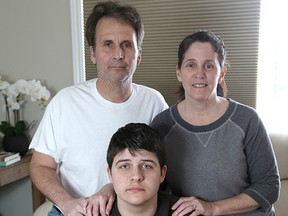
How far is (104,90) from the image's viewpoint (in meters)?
1.53

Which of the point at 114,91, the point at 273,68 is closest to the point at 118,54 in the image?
the point at 114,91

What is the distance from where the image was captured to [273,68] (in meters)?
2.54

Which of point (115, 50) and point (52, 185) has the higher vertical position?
point (115, 50)

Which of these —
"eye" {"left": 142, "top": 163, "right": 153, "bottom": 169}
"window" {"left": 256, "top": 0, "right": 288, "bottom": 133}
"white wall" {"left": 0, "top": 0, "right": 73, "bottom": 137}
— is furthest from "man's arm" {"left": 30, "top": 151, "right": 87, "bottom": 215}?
"window" {"left": 256, "top": 0, "right": 288, "bottom": 133}

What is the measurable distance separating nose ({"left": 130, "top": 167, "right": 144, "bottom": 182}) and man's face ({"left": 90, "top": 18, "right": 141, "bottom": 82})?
1.58ft

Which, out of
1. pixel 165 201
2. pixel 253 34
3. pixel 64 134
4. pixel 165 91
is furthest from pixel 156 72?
pixel 165 201

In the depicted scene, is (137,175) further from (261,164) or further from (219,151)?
(261,164)

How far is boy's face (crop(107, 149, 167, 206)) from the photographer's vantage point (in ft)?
3.72

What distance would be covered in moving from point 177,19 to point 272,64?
2.74 ft

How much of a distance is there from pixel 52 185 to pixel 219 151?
737mm

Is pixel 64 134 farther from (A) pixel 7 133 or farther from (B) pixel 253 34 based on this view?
(B) pixel 253 34

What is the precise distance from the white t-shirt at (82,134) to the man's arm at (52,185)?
0.04m

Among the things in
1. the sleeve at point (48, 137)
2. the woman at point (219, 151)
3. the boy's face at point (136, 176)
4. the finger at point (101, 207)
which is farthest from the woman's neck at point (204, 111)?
the sleeve at point (48, 137)

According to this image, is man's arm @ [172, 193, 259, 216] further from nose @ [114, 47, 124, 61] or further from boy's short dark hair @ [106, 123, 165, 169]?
nose @ [114, 47, 124, 61]
